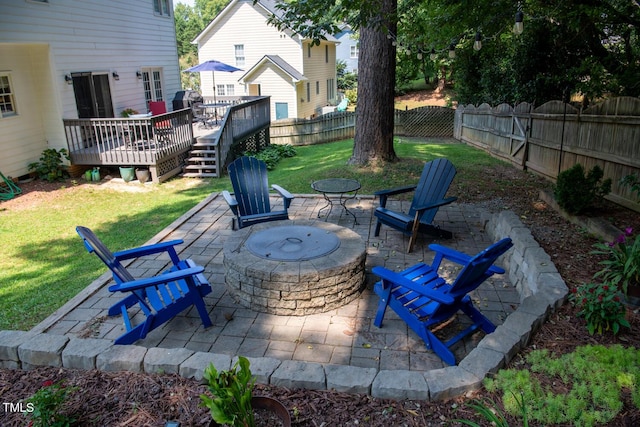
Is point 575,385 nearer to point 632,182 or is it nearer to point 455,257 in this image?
point 455,257

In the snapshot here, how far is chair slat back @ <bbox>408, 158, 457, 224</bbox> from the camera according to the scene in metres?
5.75

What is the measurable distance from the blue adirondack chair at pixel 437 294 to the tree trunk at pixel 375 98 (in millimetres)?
5410

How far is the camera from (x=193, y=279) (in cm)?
389

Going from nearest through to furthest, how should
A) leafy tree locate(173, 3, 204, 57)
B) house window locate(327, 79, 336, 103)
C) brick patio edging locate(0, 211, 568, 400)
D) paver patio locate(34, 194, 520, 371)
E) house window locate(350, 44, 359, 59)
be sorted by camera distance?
brick patio edging locate(0, 211, 568, 400)
paver patio locate(34, 194, 520, 371)
house window locate(327, 79, 336, 103)
house window locate(350, 44, 359, 59)
leafy tree locate(173, 3, 204, 57)

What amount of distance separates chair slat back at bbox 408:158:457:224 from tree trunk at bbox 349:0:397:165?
3.13m

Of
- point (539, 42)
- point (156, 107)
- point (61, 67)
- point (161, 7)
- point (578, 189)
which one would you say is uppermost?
point (161, 7)

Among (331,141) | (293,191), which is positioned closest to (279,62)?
(331,141)

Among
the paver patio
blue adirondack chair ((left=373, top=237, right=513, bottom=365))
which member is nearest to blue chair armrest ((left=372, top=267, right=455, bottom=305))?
blue adirondack chair ((left=373, top=237, right=513, bottom=365))

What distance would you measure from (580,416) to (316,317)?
89.2 inches

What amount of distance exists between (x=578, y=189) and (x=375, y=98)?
181 inches

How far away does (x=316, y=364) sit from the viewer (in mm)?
2949

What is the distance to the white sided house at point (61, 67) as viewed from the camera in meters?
9.35

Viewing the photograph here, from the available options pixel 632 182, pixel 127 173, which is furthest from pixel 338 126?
pixel 632 182

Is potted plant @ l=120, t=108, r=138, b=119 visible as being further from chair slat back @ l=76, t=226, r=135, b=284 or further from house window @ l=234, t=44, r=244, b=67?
house window @ l=234, t=44, r=244, b=67
